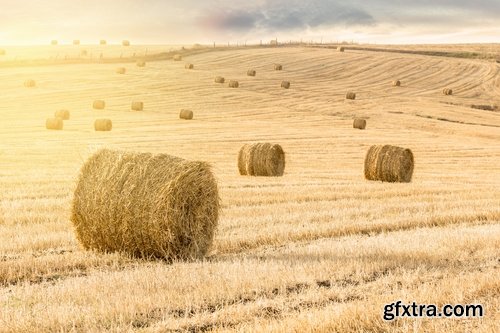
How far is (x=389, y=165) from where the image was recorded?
65.9 ft

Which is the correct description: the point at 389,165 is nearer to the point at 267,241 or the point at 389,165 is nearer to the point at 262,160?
the point at 262,160

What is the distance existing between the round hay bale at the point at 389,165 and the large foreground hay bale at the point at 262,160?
266cm

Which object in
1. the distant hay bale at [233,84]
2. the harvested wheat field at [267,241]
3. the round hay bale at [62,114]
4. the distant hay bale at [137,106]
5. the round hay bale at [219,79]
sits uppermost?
the round hay bale at [219,79]

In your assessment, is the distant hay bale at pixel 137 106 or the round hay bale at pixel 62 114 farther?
the distant hay bale at pixel 137 106

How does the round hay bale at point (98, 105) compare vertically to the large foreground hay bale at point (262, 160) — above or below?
above

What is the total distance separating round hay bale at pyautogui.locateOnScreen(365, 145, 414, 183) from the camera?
787 inches

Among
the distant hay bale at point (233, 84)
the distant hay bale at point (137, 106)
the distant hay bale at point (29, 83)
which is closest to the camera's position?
the distant hay bale at point (137, 106)

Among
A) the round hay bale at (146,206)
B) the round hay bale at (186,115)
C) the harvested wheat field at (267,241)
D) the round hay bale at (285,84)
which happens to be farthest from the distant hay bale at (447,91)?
the round hay bale at (146,206)

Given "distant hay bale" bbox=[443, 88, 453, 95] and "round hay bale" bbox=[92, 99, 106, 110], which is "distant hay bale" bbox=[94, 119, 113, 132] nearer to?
"round hay bale" bbox=[92, 99, 106, 110]

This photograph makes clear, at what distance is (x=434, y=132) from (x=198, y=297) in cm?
3578

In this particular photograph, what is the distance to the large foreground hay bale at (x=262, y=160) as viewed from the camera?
2064 centimetres

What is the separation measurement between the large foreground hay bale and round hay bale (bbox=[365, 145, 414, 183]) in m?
2.66

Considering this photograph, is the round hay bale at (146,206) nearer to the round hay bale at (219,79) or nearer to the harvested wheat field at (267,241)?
the harvested wheat field at (267,241)

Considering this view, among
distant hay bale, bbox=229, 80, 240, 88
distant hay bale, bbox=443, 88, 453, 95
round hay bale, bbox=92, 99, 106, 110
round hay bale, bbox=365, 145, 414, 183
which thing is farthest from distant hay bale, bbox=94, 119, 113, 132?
distant hay bale, bbox=443, 88, 453, 95
